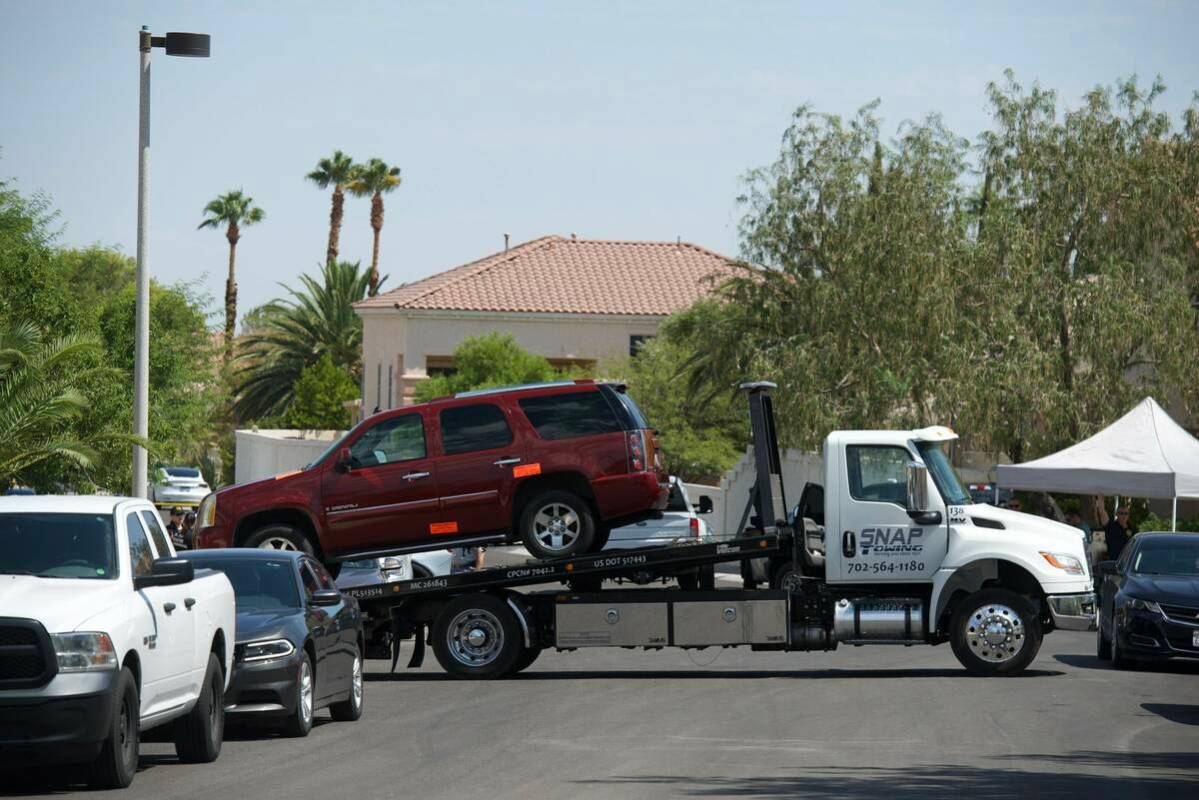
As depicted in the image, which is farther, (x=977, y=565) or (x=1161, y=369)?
(x=1161, y=369)

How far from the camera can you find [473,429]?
19359mm

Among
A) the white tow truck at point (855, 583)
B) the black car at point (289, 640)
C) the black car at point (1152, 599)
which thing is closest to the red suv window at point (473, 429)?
the white tow truck at point (855, 583)

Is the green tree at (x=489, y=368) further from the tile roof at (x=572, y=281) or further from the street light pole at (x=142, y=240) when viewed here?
the street light pole at (x=142, y=240)

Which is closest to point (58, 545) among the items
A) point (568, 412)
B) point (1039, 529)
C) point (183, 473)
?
point (568, 412)

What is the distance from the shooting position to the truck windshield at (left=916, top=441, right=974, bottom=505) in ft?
66.9

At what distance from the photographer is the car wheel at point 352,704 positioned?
16.0 meters

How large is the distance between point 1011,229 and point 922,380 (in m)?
3.61

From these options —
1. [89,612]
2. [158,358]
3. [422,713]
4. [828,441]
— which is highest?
[158,358]

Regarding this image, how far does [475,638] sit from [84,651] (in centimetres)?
1012

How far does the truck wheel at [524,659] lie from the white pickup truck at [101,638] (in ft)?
25.1

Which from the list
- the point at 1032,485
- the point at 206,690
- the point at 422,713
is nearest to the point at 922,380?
the point at 1032,485

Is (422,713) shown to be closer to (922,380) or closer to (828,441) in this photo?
(828,441)

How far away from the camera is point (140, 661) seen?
36.8ft

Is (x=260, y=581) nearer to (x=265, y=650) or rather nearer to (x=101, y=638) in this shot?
(x=265, y=650)
